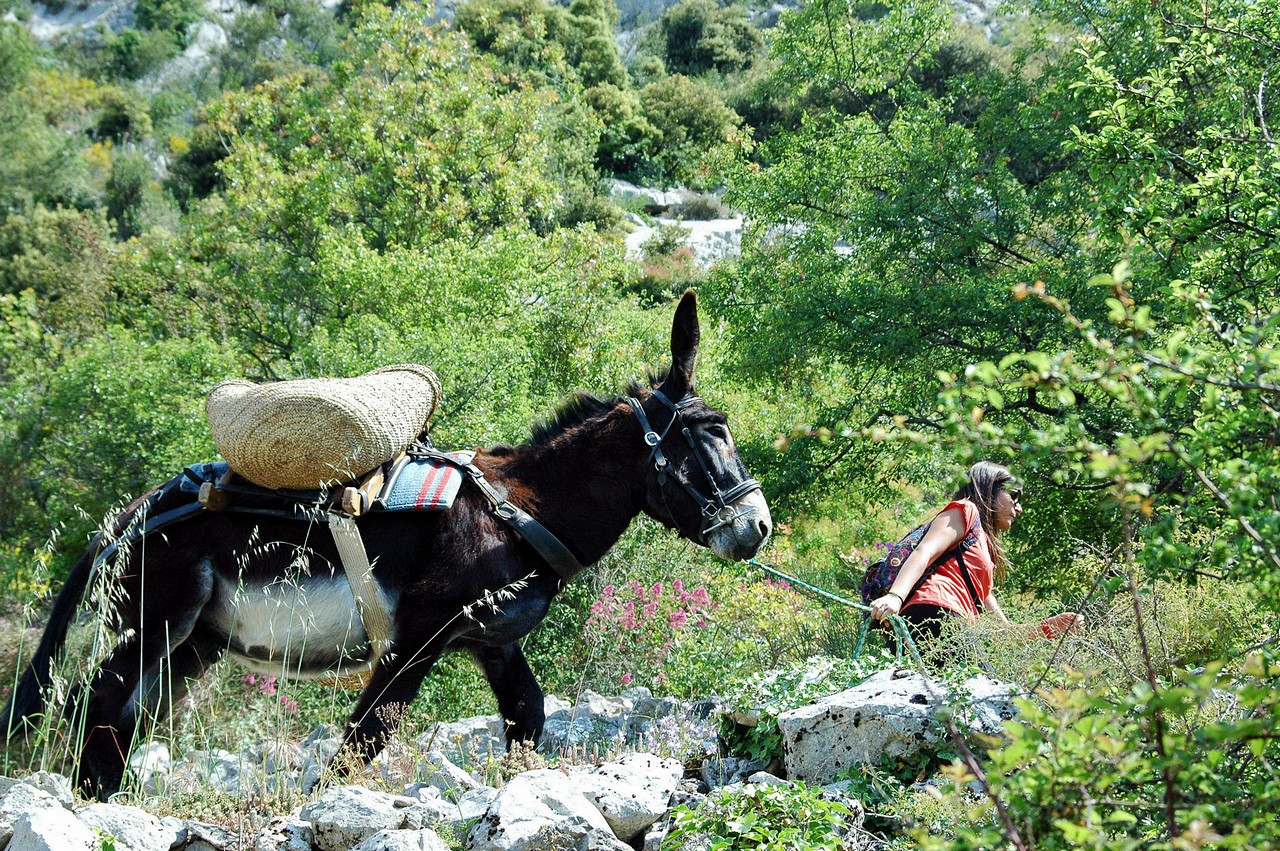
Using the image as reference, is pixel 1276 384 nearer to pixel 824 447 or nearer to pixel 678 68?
pixel 824 447

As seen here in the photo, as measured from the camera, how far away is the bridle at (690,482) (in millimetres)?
5086

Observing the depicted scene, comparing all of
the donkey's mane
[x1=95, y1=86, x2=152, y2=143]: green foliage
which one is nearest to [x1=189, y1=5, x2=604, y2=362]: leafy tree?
the donkey's mane

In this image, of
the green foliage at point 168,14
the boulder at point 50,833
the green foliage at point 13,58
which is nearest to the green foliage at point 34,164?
the green foliage at point 13,58

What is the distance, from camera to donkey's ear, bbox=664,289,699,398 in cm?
531

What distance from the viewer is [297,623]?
16.8 ft

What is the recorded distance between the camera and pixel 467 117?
583 inches

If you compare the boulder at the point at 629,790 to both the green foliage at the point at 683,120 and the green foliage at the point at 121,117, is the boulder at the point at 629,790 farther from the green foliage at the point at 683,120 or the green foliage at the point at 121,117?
the green foliage at the point at 121,117

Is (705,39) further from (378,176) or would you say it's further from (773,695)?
(773,695)

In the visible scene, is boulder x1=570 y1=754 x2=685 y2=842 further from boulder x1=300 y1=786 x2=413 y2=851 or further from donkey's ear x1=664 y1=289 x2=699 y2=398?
donkey's ear x1=664 y1=289 x2=699 y2=398

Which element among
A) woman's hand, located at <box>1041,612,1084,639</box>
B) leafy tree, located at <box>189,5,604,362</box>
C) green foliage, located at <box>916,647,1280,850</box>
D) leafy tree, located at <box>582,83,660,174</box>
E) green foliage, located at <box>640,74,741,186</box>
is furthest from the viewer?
green foliage, located at <box>640,74,741,186</box>

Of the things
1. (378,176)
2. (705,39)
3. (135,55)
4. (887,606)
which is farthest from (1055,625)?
(135,55)

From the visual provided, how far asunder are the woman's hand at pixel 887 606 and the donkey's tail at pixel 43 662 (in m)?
3.60

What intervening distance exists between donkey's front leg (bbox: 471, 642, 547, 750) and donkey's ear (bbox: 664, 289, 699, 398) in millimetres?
1541

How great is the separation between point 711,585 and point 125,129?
46.5m
